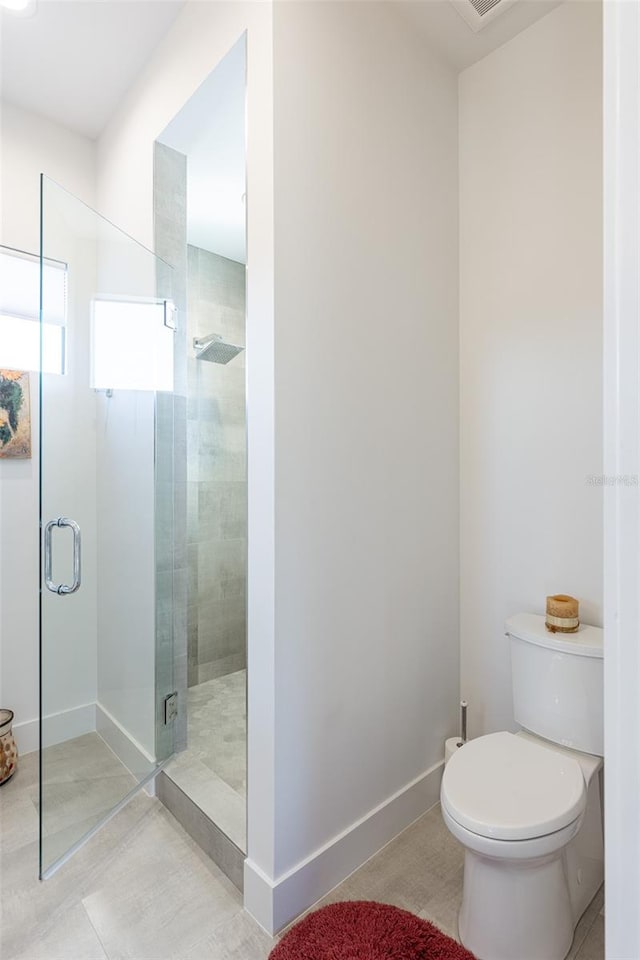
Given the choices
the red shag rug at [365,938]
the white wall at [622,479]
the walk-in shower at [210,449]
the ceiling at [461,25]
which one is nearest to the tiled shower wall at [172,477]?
the walk-in shower at [210,449]

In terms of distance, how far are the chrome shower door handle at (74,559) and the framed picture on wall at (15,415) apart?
2.77ft

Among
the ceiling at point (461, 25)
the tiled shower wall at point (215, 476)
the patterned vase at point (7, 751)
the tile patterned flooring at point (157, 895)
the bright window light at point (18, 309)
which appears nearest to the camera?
the tile patterned flooring at point (157, 895)

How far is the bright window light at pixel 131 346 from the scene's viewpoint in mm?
1791

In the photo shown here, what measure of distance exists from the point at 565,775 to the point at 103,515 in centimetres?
170

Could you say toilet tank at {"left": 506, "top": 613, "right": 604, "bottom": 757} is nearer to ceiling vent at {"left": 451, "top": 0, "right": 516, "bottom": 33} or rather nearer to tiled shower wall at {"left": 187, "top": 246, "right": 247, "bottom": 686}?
tiled shower wall at {"left": 187, "top": 246, "right": 247, "bottom": 686}

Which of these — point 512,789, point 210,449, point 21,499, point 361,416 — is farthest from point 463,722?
point 21,499

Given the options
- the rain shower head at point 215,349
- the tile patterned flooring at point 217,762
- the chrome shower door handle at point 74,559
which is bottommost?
the tile patterned flooring at point 217,762

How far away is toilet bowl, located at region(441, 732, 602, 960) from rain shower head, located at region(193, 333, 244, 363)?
2.21 meters

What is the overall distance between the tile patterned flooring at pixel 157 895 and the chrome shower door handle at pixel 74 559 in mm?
906

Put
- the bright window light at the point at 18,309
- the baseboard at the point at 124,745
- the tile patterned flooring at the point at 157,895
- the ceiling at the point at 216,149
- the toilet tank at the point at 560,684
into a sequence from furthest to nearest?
1. the bright window light at the point at 18,309
2. the baseboard at the point at 124,745
3. the ceiling at the point at 216,149
4. the toilet tank at the point at 560,684
5. the tile patterned flooring at the point at 157,895

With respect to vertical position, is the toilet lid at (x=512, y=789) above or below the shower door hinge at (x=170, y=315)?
below

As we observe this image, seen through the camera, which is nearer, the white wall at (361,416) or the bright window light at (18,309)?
the white wall at (361,416)

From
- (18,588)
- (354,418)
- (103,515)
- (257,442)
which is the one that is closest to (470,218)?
(354,418)

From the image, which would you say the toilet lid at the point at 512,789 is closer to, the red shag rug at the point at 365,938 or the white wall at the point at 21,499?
the red shag rug at the point at 365,938
